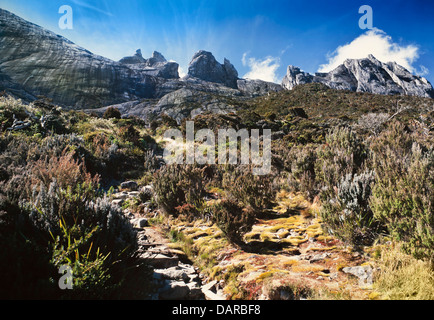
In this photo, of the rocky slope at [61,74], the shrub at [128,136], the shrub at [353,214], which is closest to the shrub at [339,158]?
the shrub at [353,214]

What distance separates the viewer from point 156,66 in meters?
107

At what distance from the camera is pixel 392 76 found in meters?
73.4

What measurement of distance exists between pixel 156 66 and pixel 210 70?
97.7 feet

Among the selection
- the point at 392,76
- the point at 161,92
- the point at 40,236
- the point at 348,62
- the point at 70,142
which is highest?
the point at 348,62

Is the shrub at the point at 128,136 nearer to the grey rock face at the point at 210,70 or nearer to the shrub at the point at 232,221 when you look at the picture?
the shrub at the point at 232,221

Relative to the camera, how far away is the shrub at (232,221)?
332cm

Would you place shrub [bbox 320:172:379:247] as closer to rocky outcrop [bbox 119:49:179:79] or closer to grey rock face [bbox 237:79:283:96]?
grey rock face [bbox 237:79:283:96]

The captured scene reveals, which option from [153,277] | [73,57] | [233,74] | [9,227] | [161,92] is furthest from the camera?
[233,74]

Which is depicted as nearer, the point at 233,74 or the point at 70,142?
the point at 70,142

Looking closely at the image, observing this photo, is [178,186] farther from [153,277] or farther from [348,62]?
[348,62]

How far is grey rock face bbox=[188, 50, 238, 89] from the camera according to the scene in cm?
10731
